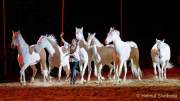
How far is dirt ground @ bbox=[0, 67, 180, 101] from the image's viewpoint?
53.8 feet

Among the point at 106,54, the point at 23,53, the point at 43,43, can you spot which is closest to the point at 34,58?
the point at 23,53

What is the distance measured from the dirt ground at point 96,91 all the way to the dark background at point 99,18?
13.1 metres

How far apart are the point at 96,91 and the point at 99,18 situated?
18.0 metres

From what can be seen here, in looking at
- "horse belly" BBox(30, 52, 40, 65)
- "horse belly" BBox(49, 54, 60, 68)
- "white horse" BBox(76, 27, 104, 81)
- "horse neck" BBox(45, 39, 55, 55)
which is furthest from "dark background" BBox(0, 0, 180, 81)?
"horse belly" BBox(30, 52, 40, 65)

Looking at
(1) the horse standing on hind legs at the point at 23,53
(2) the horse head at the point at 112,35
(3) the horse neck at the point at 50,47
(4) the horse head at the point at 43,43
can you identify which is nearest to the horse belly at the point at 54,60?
(3) the horse neck at the point at 50,47

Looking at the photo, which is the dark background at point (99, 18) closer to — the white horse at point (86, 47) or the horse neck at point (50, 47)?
the white horse at point (86, 47)

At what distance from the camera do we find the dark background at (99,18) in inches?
1346

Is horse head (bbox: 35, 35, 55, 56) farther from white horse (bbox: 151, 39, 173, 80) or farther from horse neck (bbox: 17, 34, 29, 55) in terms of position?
white horse (bbox: 151, 39, 173, 80)

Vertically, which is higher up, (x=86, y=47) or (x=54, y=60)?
(x=86, y=47)

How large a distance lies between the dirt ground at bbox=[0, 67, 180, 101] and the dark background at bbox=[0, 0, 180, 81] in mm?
13111

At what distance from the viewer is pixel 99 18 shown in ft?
117

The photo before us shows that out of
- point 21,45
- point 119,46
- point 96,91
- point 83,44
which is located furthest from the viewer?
point 83,44

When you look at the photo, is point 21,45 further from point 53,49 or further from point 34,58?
point 53,49

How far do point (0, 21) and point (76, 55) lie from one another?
1653 centimetres
